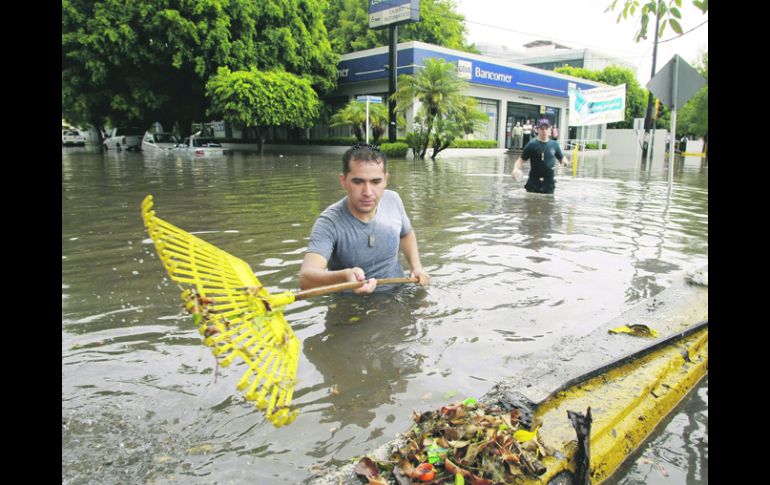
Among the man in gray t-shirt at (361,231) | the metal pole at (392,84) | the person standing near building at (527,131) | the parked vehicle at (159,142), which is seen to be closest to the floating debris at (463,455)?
the man in gray t-shirt at (361,231)

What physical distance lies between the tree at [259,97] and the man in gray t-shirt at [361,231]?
81.9 ft

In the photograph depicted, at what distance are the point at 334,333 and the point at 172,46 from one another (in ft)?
94.8

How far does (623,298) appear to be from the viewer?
16.3ft

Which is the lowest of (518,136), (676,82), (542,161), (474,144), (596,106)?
(542,161)

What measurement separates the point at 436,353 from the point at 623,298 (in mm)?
2199

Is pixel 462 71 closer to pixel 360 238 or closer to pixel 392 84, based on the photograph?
pixel 392 84

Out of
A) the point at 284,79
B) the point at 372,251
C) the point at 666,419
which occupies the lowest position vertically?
the point at 666,419

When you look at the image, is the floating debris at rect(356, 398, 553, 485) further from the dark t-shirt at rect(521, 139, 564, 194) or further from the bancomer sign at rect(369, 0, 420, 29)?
the bancomer sign at rect(369, 0, 420, 29)

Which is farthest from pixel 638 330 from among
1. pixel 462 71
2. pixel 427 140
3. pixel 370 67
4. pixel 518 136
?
pixel 518 136

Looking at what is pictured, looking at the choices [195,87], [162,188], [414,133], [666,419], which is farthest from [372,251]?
[195,87]

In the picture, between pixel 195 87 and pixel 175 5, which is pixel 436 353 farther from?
pixel 195 87

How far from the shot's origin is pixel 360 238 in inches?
166

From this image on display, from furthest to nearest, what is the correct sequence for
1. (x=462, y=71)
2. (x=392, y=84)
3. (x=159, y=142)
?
1. (x=159, y=142)
2. (x=462, y=71)
3. (x=392, y=84)
